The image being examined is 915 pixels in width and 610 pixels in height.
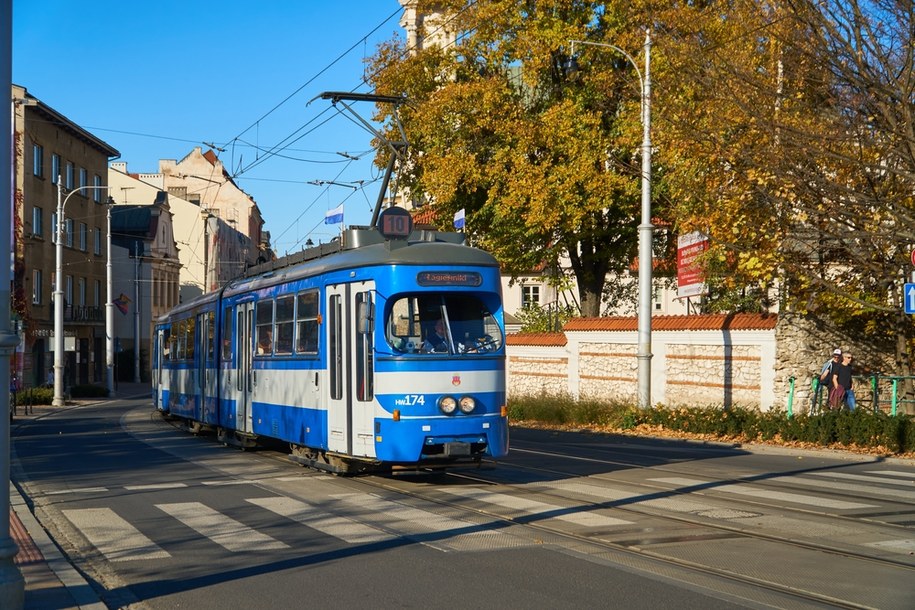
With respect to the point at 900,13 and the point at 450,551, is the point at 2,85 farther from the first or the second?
the point at 900,13

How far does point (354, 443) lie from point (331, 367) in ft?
4.19

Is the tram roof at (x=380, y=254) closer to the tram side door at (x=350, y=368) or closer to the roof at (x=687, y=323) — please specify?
the tram side door at (x=350, y=368)

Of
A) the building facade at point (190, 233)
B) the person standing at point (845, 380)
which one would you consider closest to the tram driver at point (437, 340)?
the person standing at point (845, 380)

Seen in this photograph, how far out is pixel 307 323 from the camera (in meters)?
17.2

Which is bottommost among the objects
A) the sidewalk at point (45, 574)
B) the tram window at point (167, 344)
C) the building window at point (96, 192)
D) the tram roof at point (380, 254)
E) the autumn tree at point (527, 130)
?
the sidewalk at point (45, 574)

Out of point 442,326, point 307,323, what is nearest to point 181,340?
point 307,323

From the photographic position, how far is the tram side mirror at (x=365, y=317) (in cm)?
1492

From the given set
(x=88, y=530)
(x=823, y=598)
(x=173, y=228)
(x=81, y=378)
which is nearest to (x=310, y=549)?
(x=88, y=530)

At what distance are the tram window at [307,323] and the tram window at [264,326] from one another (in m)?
1.79

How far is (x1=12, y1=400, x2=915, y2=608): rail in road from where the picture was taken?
30.2 ft

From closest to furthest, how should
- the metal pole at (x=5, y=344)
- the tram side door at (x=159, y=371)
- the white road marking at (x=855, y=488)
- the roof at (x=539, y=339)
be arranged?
the metal pole at (x=5, y=344), the white road marking at (x=855, y=488), the tram side door at (x=159, y=371), the roof at (x=539, y=339)

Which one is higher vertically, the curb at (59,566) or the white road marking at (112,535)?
the curb at (59,566)

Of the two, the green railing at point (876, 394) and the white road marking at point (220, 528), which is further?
the green railing at point (876, 394)

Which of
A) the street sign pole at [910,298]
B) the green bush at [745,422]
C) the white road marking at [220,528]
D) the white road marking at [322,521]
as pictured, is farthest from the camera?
the green bush at [745,422]
